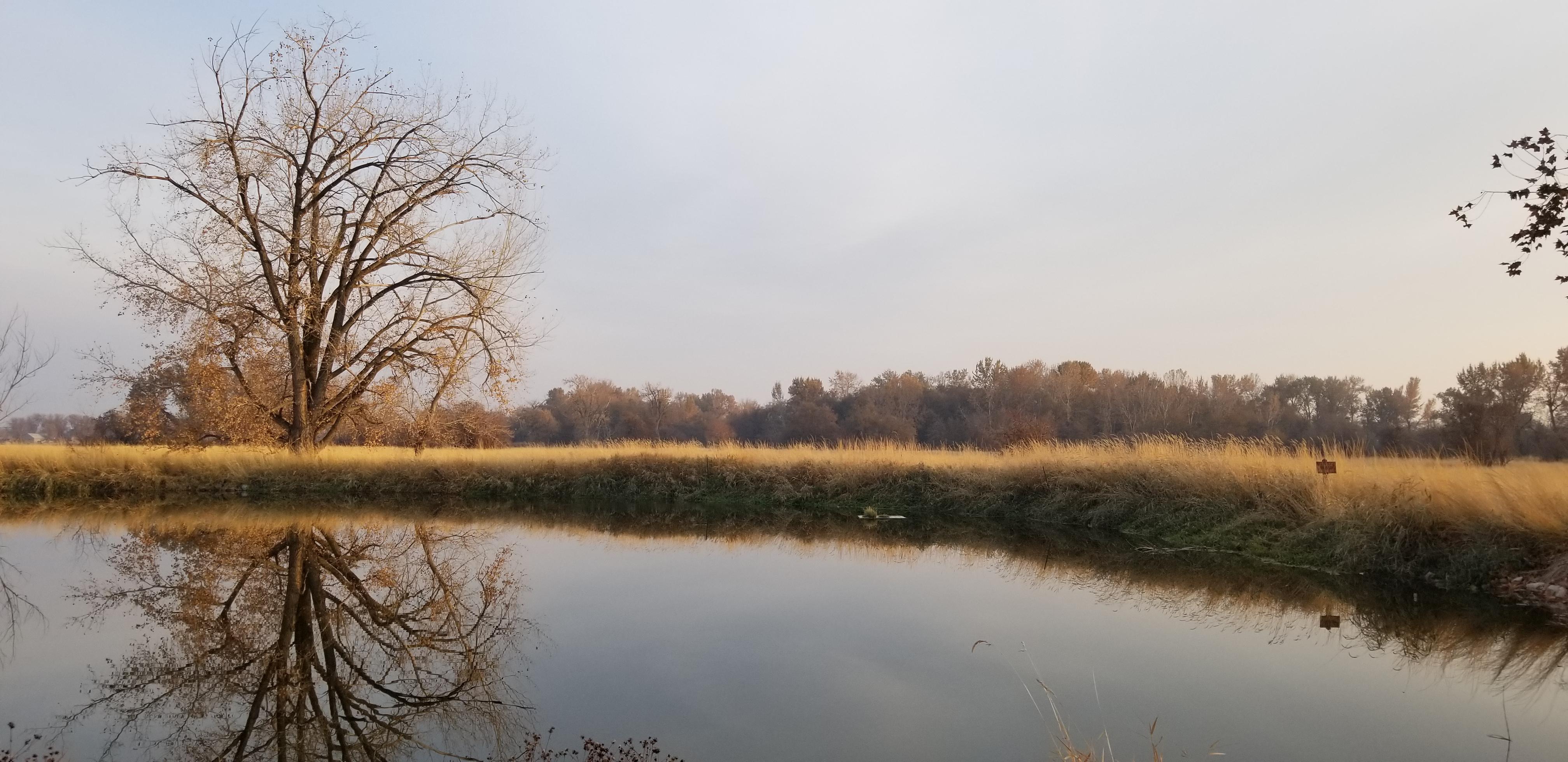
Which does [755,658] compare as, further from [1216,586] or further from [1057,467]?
[1057,467]

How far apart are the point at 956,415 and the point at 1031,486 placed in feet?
127

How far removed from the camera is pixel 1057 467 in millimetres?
14312

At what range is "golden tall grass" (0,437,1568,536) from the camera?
831 centimetres

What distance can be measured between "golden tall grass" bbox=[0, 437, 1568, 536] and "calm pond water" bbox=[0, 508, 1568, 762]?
1.43 meters

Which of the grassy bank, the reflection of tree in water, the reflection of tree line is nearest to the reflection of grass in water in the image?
the reflection of tree line

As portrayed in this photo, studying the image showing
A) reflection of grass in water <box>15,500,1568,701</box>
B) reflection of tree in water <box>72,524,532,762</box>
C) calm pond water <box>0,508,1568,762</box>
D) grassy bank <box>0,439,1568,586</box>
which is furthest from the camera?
grassy bank <box>0,439,1568,586</box>

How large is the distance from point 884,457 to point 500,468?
8.99m

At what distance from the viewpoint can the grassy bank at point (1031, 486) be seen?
8195mm

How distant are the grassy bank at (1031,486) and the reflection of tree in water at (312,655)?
8.30m

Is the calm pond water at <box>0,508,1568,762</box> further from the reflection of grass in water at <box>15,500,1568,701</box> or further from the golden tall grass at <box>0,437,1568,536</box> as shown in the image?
the golden tall grass at <box>0,437,1568,536</box>

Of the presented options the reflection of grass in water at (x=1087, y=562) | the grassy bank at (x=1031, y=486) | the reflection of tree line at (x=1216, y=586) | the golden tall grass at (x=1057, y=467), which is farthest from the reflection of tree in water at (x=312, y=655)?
the golden tall grass at (x=1057, y=467)

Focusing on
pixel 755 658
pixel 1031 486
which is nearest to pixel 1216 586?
pixel 755 658

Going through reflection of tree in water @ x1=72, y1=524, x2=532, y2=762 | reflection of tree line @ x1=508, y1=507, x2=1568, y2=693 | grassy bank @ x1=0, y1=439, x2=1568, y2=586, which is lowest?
reflection of tree line @ x1=508, y1=507, x2=1568, y2=693

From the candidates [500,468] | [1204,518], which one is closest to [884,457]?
[1204,518]
